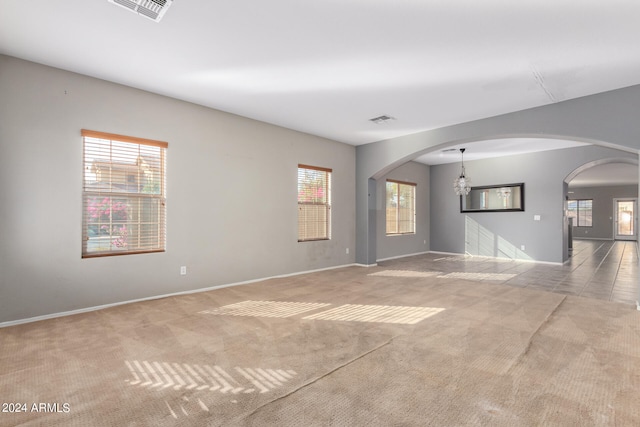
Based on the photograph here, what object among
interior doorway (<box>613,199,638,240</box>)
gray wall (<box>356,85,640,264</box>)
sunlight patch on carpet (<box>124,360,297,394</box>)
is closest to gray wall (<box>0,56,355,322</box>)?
gray wall (<box>356,85,640,264</box>)

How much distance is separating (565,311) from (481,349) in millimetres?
2001

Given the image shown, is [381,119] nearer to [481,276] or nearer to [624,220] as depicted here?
[481,276]

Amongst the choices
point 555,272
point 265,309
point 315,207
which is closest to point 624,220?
point 555,272

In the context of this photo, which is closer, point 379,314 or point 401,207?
point 379,314

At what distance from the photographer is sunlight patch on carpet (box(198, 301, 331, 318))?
379cm

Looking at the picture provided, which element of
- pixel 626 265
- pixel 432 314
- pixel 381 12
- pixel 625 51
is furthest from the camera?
pixel 626 265

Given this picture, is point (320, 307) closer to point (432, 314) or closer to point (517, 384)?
point (432, 314)

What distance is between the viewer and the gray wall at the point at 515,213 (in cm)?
759

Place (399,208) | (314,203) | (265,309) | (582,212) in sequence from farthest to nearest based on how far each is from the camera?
(582,212) → (399,208) → (314,203) → (265,309)

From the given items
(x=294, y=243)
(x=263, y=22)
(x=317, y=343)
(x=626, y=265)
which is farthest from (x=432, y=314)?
(x=626, y=265)

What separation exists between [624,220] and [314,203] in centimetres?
1694

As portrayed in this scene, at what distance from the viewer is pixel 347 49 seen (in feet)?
10.6

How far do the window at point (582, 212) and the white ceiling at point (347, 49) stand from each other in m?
14.8

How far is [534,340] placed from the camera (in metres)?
3.01
